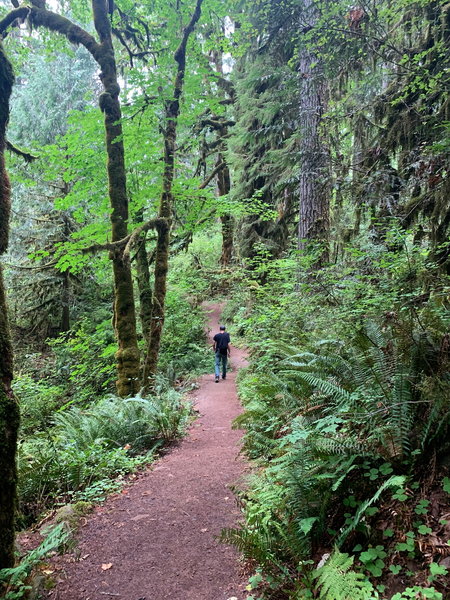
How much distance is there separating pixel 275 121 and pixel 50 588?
13489 millimetres

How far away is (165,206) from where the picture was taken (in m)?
9.65

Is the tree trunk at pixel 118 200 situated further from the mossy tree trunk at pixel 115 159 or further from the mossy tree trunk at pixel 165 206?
the mossy tree trunk at pixel 165 206

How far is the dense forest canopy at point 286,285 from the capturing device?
2.95 m

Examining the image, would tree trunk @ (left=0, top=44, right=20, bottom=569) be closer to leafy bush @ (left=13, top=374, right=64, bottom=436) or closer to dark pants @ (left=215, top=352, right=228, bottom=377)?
leafy bush @ (left=13, top=374, right=64, bottom=436)

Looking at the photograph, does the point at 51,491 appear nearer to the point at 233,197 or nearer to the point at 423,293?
the point at 423,293

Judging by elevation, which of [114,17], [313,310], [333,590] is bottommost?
[333,590]

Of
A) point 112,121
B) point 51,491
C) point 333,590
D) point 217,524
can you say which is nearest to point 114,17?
point 112,121

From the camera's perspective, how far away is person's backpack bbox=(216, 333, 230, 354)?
11.5m

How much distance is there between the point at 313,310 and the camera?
7.87 m

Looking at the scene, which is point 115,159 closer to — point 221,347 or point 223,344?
point 223,344

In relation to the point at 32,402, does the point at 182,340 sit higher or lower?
higher

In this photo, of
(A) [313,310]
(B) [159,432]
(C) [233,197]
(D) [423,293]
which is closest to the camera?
(D) [423,293]

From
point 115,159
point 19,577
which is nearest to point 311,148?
point 115,159

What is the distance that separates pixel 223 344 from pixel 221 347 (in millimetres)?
168
